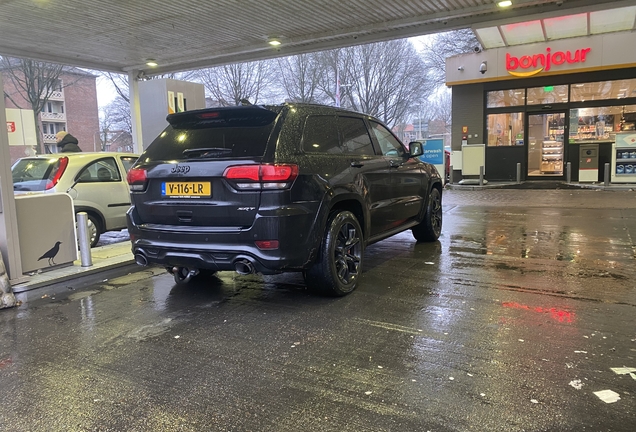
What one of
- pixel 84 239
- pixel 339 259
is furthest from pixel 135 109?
pixel 339 259

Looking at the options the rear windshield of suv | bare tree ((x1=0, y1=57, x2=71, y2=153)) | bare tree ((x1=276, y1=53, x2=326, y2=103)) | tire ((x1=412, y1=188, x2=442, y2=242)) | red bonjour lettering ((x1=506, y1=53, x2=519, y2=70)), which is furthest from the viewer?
bare tree ((x1=276, y1=53, x2=326, y2=103))

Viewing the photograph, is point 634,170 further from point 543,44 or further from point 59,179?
point 59,179

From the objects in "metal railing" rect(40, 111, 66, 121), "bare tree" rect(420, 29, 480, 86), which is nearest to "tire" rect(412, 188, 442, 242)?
"bare tree" rect(420, 29, 480, 86)

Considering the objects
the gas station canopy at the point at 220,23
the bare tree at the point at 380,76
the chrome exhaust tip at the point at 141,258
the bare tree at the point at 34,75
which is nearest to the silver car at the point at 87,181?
the gas station canopy at the point at 220,23

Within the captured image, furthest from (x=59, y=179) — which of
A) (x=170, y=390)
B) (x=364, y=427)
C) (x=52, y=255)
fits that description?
(x=364, y=427)

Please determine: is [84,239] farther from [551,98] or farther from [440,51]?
[440,51]

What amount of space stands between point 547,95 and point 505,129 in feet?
5.69

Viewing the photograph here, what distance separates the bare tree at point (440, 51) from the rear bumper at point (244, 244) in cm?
2819

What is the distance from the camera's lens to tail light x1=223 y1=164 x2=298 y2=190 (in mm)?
3936

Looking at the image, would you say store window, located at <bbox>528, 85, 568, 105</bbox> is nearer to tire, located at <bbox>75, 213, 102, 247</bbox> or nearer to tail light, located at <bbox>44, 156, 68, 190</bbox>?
tire, located at <bbox>75, 213, 102, 247</bbox>

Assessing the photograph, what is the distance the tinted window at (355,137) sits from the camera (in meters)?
5.09

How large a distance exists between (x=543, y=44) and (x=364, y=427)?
1668 centimetres

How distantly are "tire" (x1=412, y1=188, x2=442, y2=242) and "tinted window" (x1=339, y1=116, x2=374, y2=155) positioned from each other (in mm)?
1910

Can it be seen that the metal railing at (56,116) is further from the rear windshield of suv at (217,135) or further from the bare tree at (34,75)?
the rear windshield of suv at (217,135)
